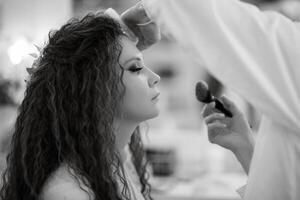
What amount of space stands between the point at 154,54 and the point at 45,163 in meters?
6.71

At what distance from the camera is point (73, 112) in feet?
3.79

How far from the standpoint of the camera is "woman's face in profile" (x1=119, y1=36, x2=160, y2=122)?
3.93 feet

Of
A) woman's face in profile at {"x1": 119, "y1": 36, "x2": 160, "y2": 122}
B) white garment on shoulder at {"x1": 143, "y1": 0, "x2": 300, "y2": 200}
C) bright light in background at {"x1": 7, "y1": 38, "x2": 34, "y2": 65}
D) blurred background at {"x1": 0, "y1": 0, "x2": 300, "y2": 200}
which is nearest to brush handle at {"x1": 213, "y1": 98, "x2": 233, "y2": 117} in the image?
woman's face in profile at {"x1": 119, "y1": 36, "x2": 160, "y2": 122}

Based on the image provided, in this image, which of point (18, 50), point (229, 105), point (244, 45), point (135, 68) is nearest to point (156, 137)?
point (18, 50)

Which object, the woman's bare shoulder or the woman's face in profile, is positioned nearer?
the woman's bare shoulder

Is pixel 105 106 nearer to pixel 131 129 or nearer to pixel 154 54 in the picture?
pixel 131 129

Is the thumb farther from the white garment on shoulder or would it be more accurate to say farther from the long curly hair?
the white garment on shoulder

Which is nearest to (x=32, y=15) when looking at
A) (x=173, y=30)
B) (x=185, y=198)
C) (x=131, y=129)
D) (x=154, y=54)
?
(x=185, y=198)

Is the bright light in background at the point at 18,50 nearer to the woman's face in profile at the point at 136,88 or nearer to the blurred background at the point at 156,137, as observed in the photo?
the blurred background at the point at 156,137

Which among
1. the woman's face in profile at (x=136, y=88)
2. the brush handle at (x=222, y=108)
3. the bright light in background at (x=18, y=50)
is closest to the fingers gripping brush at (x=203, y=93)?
the brush handle at (x=222, y=108)

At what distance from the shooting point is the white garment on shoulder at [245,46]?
833 millimetres

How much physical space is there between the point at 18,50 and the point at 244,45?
2.32 m

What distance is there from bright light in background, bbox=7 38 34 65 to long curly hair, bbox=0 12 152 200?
1796 millimetres

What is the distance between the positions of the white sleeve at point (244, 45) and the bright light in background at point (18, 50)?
7.23 ft
